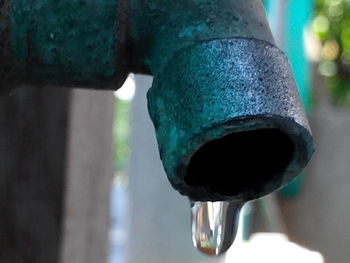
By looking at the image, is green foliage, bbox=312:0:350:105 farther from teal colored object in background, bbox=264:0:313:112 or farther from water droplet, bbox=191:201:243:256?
water droplet, bbox=191:201:243:256

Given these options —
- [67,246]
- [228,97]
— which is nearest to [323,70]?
[67,246]

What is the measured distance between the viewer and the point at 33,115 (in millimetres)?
738

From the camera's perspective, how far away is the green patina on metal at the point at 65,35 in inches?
19.4

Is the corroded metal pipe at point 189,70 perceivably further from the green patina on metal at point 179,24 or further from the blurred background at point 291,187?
the blurred background at point 291,187

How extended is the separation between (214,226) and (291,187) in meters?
2.63

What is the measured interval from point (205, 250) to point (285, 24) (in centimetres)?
256

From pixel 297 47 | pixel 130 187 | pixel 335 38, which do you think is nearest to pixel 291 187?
pixel 297 47

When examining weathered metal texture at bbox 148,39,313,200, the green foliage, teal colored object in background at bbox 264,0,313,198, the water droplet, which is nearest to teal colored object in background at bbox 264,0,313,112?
teal colored object in background at bbox 264,0,313,198

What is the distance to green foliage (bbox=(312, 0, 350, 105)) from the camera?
13.3 ft

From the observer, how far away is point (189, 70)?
1.57 feet

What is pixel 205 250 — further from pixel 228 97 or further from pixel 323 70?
pixel 323 70

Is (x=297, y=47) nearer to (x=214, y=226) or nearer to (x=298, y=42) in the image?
(x=298, y=42)

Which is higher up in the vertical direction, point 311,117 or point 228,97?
point 311,117

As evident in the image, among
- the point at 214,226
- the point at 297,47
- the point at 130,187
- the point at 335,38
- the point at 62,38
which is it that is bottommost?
the point at 214,226
